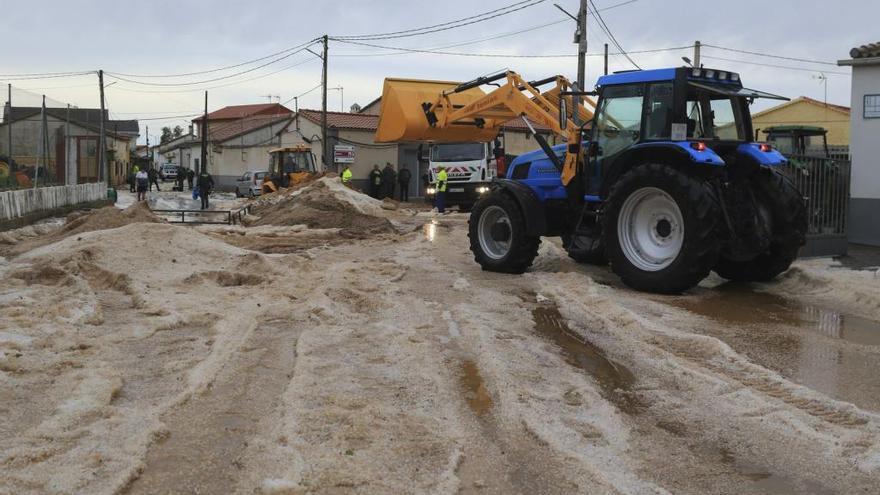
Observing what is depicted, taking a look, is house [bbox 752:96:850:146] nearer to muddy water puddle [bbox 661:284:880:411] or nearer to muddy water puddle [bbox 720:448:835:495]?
muddy water puddle [bbox 661:284:880:411]

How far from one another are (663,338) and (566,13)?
1985 cm

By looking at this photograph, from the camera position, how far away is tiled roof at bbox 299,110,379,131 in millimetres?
39344

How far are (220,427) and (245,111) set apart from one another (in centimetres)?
8676

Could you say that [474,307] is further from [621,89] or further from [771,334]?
[621,89]

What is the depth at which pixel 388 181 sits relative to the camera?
1435 inches

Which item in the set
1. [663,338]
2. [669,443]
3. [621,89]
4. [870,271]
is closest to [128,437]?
[669,443]

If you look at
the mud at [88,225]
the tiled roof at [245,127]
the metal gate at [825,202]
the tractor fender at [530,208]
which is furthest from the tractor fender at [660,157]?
the tiled roof at [245,127]

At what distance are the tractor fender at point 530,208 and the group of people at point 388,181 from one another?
25.0 meters

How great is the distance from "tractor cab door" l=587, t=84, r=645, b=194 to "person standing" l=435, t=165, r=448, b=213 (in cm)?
1477

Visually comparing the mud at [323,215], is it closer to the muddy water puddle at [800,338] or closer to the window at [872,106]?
the muddy water puddle at [800,338]

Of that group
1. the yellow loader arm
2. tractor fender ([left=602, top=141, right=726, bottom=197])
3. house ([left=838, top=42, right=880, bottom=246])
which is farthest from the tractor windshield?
house ([left=838, top=42, right=880, bottom=246])

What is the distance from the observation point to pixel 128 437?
452 cm

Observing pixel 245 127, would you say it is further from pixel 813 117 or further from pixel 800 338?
pixel 800 338

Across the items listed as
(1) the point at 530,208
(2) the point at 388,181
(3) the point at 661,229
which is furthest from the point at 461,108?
(2) the point at 388,181
